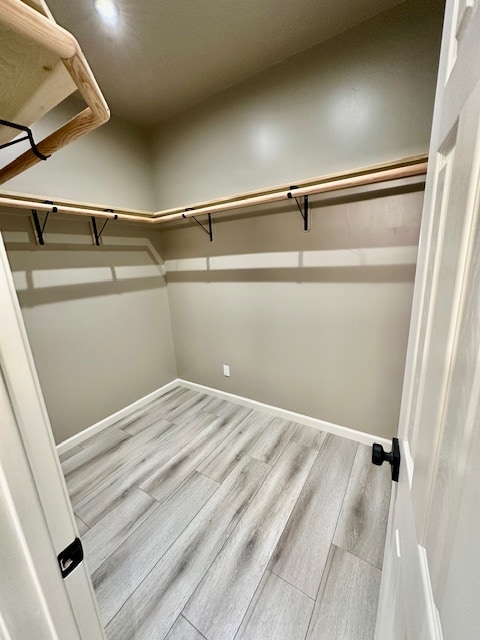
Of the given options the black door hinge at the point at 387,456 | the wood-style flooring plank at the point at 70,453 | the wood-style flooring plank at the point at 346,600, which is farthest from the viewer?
the wood-style flooring plank at the point at 70,453

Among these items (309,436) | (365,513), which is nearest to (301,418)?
(309,436)

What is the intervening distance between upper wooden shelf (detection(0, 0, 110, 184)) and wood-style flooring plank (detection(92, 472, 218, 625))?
1.82 metres

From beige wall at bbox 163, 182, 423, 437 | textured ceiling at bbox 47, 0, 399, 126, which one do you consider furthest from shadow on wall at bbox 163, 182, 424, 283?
textured ceiling at bbox 47, 0, 399, 126

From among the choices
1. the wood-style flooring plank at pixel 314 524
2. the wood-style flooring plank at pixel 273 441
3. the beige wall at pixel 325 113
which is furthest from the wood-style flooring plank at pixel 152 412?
the beige wall at pixel 325 113

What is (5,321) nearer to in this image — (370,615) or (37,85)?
(37,85)

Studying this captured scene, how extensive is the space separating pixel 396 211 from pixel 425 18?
93 cm

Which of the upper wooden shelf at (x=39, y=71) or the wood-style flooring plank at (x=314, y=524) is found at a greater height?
the upper wooden shelf at (x=39, y=71)

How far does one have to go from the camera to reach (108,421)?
2316 mm

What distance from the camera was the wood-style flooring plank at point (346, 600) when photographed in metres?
0.97

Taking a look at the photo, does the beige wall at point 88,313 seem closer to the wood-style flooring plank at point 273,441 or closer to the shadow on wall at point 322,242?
the shadow on wall at point 322,242

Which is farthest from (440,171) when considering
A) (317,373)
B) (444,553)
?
(317,373)

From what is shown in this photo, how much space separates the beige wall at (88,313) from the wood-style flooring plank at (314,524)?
183cm

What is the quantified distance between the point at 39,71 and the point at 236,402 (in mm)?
2488

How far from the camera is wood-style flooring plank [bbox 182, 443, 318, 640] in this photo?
1.03 m
